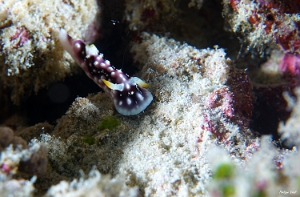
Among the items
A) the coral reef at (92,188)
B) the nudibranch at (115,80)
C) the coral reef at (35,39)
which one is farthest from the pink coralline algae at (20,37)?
the coral reef at (92,188)

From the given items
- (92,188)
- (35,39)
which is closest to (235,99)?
(92,188)

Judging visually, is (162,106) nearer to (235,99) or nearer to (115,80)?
(115,80)

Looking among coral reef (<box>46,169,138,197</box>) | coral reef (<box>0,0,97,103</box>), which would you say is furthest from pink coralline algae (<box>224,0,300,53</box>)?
coral reef (<box>46,169,138,197</box>)

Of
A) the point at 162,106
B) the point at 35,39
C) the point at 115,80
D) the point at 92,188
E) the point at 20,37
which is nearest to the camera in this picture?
the point at 92,188

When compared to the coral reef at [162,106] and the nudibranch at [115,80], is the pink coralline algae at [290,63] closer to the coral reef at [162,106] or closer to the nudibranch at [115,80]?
the coral reef at [162,106]

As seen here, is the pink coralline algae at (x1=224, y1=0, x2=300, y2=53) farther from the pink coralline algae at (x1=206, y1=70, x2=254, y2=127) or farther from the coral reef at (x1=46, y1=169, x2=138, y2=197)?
the coral reef at (x1=46, y1=169, x2=138, y2=197)

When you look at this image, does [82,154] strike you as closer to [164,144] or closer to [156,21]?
[164,144]

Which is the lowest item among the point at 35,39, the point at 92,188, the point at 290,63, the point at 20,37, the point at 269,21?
the point at 92,188
